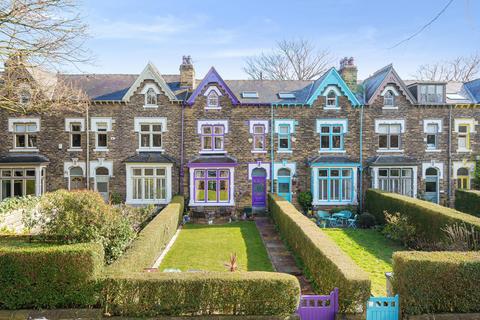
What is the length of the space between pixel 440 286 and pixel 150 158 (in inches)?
703

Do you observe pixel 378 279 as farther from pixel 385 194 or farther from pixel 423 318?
pixel 385 194

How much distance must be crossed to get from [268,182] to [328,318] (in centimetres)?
1494

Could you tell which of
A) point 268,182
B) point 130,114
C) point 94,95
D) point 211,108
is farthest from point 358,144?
point 94,95

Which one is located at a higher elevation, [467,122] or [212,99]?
[212,99]

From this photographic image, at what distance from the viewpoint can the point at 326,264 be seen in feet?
30.4

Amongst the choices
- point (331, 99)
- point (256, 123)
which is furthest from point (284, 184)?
point (331, 99)

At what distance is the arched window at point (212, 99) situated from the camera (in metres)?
22.6

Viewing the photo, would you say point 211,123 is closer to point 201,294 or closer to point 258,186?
point 258,186

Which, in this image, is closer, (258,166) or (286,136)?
(258,166)

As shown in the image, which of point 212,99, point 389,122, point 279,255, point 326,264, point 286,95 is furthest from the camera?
point 286,95

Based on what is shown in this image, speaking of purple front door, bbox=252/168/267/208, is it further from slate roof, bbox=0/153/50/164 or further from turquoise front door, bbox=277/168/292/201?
slate roof, bbox=0/153/50/164

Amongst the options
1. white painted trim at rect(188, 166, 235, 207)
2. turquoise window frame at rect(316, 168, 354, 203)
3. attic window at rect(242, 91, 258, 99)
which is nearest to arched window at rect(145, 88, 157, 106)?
white painted trim at rect(188, 166, 235, 207)

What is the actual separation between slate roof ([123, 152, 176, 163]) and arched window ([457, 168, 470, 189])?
775 inches

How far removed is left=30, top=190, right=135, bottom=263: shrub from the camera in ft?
34.7
